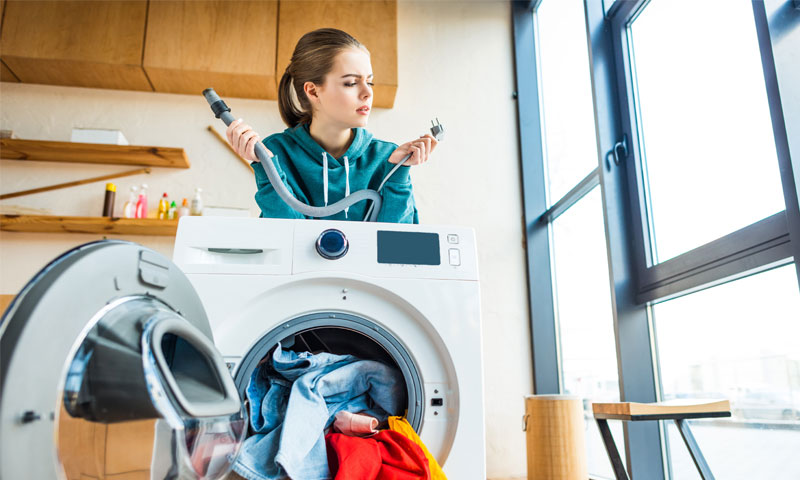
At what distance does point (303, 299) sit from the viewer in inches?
44.5

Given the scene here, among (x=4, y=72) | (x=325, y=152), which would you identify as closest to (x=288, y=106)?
(x=325, y=152)

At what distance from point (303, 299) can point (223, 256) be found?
0.20 m

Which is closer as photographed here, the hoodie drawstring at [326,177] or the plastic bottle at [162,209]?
the hoodie drawstring at [326,177]

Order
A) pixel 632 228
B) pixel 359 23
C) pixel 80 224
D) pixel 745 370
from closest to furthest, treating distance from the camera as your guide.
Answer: pixel 745 370 < pixel 632 228 < pixel 80 224 < pixel 359 23

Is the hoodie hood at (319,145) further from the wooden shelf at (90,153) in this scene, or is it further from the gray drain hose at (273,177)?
the wooden shelf at (90,153)

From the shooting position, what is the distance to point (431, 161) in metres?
3.00

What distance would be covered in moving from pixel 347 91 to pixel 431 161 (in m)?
1.52

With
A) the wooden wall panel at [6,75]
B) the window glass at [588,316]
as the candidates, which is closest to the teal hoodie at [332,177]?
the window glass at [588,316]

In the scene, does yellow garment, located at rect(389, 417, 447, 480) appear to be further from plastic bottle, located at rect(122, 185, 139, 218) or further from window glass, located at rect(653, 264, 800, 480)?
plastic bottle, located at rect(122, 185, 139, 218)

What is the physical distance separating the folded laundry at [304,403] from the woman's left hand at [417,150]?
0.53 m

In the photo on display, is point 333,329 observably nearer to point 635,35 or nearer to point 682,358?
point 682,358

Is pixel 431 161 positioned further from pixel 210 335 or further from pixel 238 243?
pixel 210 335

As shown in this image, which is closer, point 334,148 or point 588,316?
point 334,148

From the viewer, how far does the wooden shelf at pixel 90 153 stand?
8.56 ft
